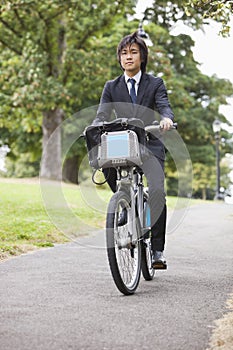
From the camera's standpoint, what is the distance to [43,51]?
2377 centimetres

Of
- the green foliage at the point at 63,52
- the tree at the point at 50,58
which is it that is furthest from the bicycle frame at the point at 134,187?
A: the tree at the point at 50,58

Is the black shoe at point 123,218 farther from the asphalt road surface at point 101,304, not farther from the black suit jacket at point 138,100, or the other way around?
the black suit jacket at point 138,100

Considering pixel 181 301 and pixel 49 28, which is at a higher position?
pixel 49 28

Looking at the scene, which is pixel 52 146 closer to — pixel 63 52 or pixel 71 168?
pixel 63 52

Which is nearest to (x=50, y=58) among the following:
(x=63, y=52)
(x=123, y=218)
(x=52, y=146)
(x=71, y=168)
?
(x=63, y=52)

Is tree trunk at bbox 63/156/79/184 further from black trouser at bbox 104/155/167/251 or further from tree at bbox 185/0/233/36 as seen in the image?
black trouser at bbox 104/155/167/251

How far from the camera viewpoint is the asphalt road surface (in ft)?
10.8

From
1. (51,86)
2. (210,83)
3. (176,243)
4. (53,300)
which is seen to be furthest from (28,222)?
(210,83)

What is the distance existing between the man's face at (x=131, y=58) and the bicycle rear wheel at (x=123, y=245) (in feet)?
3.81

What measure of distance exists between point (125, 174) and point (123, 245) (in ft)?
1.94

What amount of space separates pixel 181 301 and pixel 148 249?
958 millimetres

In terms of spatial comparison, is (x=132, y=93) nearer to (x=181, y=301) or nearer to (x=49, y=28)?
(x=181, y=301)

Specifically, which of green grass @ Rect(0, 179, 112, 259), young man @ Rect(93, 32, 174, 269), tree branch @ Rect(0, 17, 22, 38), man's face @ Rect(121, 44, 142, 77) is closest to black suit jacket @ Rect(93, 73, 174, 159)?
young man @ Rect(93, 32, 174, 269)

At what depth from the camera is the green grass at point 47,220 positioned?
6.56 m
